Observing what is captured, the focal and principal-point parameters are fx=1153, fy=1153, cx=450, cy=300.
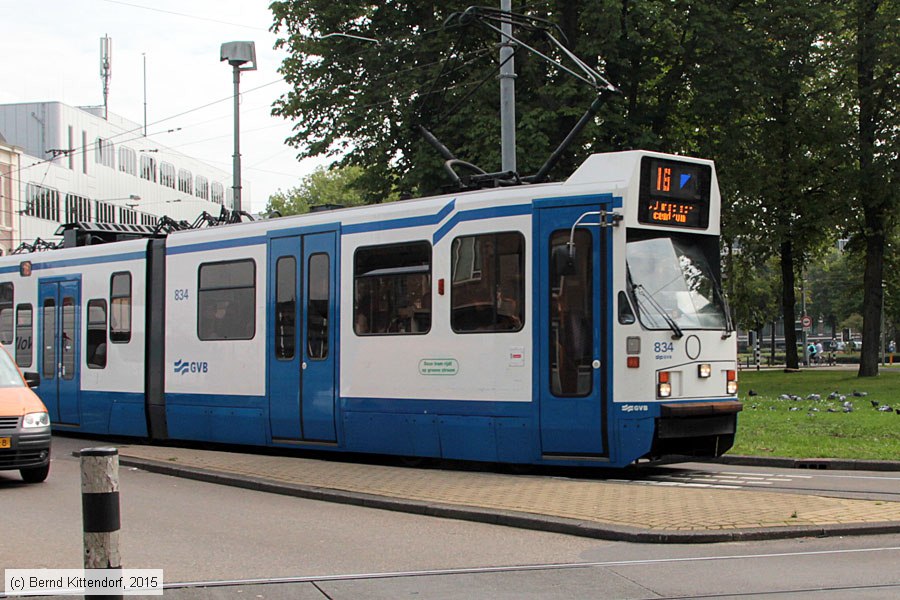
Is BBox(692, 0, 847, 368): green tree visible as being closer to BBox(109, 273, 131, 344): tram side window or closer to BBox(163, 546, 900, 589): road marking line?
BBox(109, 273, 131, 344): tram side window

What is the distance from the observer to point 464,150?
26156 mm

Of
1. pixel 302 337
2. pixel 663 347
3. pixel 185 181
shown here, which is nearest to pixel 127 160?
pixel 185 181

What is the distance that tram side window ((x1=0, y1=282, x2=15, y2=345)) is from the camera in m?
19.9

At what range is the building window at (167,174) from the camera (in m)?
86.6

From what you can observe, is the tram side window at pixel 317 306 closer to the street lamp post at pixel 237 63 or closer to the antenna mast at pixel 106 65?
the street lamp post at pixel 237 63

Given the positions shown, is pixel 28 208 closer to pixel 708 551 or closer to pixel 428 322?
pixel 428 322

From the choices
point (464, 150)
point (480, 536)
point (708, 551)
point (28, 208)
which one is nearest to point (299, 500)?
point (480, 536)

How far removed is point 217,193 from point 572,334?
305 feet

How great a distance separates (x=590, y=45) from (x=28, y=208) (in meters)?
51.3

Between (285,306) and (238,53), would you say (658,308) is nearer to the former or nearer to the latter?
(285,306)

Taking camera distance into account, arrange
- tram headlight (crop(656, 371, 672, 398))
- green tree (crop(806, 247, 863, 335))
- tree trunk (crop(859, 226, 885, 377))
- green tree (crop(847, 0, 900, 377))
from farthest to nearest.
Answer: green tree (crop(806, 247, 863, 335)) < tree trunk (crop(859, 226, 885, 377)) < green tree (crop(847, 0, 900, 377)) < tram headlight (crop(656, 371, 672, 398))

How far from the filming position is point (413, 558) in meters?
7.87

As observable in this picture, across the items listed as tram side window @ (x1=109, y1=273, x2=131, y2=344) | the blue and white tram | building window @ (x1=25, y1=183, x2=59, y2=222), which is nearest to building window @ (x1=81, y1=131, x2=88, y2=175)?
building window @ (x1=25, y1=183, x2=59, y2=222)

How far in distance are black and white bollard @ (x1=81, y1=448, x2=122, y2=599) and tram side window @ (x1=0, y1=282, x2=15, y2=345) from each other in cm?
1510
